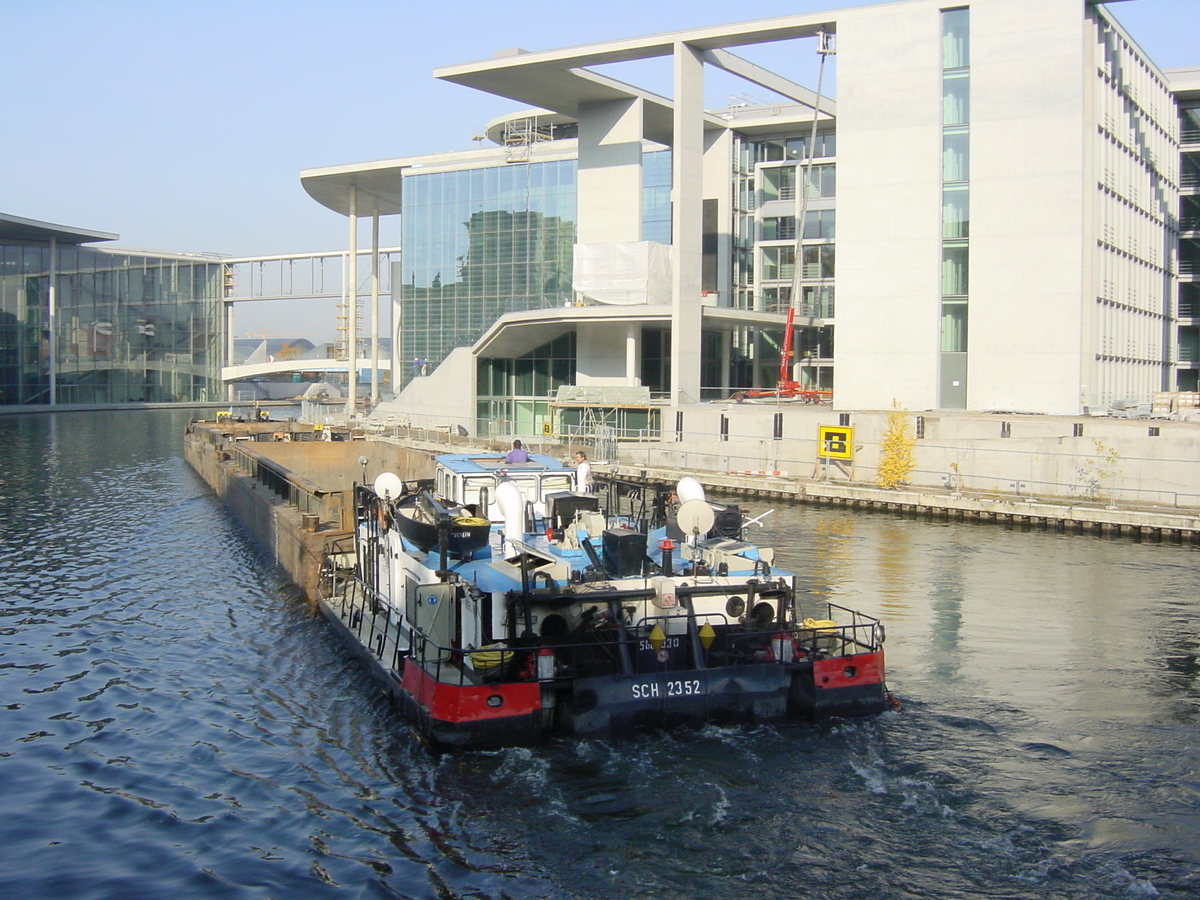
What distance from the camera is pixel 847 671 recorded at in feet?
62.0

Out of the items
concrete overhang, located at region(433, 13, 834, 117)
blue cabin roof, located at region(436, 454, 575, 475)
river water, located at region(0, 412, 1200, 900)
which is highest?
concrete overhang, located at region(433, 13, 834, 117)

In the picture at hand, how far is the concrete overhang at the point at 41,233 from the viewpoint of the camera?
105 m

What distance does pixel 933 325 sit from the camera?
51.8 meters

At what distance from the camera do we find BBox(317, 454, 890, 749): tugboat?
17.8m

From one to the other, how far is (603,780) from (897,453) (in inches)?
1332

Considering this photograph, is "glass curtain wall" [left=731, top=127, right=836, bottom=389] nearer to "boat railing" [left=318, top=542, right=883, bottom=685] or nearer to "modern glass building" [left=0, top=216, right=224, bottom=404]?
"boat railing" [left=318, top=542, right=883, bottom=685]

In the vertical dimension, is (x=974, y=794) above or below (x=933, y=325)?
below

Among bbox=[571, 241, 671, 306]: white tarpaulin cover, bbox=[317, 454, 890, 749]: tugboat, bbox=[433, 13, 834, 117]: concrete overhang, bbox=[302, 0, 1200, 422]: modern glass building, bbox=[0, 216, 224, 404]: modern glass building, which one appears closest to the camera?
bbox=[317, 454, 890, 749]: tugboat

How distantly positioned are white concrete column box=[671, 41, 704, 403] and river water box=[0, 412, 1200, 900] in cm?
3250

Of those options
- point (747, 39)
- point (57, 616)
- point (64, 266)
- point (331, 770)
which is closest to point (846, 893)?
point (331, 770)

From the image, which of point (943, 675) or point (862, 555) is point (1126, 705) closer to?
point (943, 675)

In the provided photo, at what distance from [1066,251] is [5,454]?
60.6 metres

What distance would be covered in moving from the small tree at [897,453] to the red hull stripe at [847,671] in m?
29.2

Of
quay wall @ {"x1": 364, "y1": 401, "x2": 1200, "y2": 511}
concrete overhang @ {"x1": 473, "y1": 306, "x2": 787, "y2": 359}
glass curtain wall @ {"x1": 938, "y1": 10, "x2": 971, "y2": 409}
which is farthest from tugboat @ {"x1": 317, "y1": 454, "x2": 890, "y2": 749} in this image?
concrete overhang @ {"x1": 473, "y1": 306, "x2": 787, "y2": 359}
